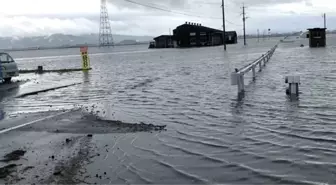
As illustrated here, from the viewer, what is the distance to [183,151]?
688 cm

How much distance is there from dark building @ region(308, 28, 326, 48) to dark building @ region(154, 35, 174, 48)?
75.0 metres

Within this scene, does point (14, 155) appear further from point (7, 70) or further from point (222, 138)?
point (7, 70)

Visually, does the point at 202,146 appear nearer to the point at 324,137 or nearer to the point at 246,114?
the point at 324,137

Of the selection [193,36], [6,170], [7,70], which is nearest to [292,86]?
[6,170]

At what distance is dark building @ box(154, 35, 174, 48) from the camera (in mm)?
125381

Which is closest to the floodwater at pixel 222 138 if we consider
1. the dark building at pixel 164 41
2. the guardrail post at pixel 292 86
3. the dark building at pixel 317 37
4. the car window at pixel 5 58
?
the guardrail post at pixel 292 86

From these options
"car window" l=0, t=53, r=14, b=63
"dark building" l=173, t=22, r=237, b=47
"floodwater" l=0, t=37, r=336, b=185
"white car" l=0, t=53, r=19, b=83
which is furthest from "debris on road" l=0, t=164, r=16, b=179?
"dark building" l=173, t=22, r=237, b=47

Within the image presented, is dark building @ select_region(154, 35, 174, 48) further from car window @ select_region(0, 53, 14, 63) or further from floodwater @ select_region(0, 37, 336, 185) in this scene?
floodwater @ select_region(0, 37, 336, 185)

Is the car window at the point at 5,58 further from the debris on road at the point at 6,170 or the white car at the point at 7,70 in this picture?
the debris on road at the point at 6,170

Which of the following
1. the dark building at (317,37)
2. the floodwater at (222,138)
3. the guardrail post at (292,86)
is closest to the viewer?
the floodwater at (222,138)

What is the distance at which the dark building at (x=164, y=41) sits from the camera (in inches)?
4936

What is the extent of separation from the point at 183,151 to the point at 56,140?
109 inches

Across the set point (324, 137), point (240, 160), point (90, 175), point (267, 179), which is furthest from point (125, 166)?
point (324, 137)

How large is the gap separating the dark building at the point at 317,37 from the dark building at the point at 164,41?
2953 inches
